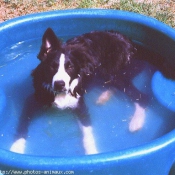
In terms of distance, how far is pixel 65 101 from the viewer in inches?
170

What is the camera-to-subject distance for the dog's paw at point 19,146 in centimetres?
376

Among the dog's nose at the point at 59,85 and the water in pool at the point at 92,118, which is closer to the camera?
the dog's nose at the point at 59,85

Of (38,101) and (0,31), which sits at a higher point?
(0,31)

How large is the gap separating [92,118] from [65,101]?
386mm

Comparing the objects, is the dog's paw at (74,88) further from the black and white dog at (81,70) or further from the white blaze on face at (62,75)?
the white blaze on face at (62,75)

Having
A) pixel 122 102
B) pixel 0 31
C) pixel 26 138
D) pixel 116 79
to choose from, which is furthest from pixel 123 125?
pixel 0 31

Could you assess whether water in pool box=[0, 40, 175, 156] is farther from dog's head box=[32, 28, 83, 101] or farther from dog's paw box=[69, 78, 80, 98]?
dog's head box=[32, 28, 83, 101]

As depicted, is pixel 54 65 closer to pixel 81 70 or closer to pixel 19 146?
pixel 81 70

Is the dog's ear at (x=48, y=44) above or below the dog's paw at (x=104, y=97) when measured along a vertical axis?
above

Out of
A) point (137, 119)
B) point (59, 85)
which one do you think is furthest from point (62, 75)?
point (137, 119)

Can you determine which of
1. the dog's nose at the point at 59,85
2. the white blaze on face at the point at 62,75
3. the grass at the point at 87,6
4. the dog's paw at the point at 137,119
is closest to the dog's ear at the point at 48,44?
the white blaze on face at the point at 62,75

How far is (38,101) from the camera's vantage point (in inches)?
172

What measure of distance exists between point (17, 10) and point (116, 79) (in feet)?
7.51

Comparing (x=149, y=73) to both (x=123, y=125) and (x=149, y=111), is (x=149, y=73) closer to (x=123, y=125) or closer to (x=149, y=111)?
(x=149, y=111)
